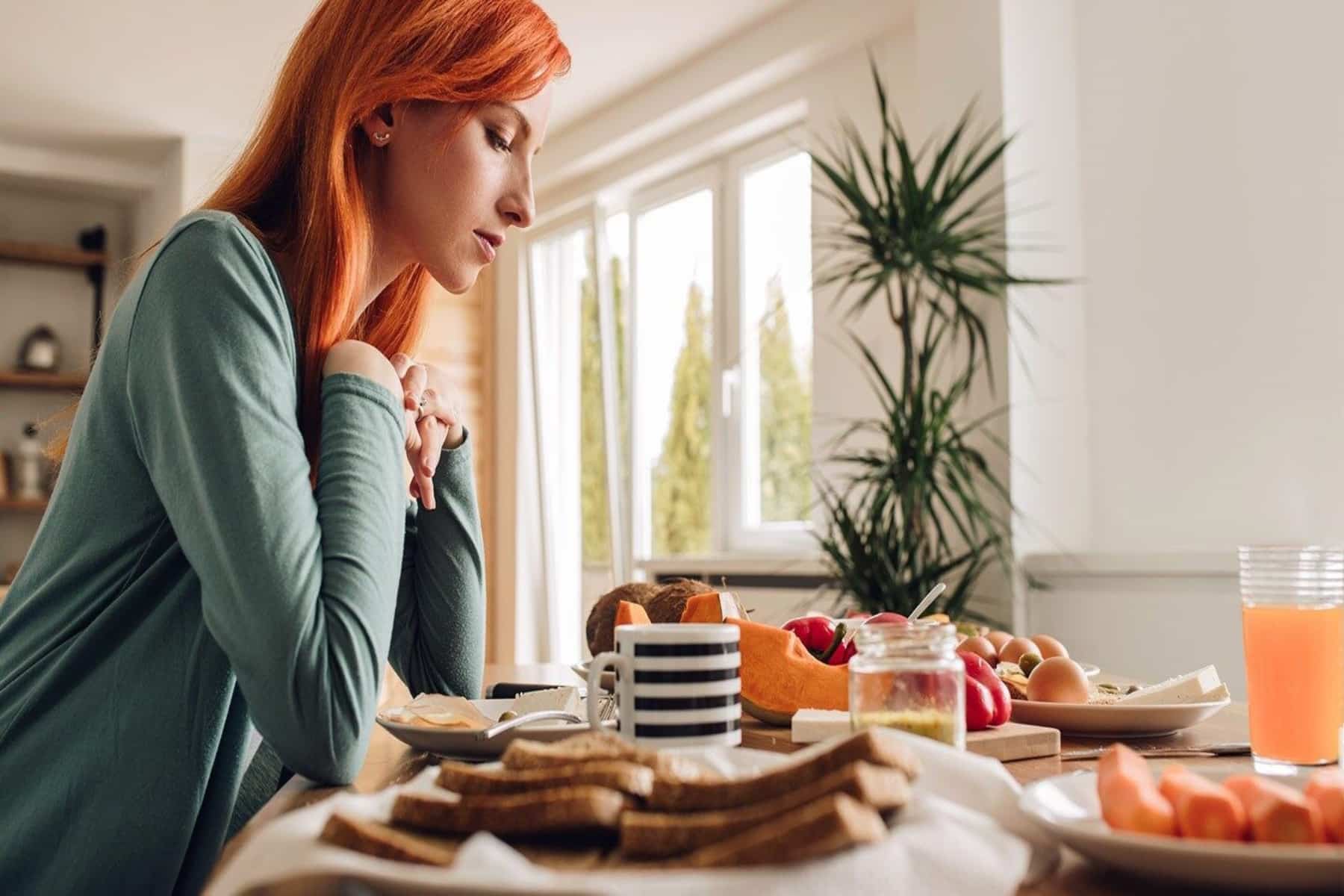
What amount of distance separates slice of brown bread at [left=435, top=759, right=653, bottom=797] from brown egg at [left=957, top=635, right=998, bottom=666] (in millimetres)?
716

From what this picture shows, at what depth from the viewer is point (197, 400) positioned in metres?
0.90

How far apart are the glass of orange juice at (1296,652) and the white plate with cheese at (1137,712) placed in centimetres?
14

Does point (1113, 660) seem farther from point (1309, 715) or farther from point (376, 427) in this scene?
point (376, 427)

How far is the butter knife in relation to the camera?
3.11 feet

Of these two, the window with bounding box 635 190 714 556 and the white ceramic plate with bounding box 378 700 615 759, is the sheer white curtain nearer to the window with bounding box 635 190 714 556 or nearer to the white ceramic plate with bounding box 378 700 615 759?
the window with bounding box 635 190 714 556

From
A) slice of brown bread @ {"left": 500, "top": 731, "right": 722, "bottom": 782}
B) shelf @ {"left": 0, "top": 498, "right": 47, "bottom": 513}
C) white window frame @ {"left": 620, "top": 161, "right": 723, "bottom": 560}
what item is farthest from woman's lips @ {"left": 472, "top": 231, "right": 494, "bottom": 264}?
shelf @ {"left": 0, "top": 498, "right": 47, "bottom": 513}

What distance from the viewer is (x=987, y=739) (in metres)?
0.88

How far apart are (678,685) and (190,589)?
0.42m

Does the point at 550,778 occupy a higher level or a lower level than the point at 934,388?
lower

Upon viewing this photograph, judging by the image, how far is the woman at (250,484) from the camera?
2.86 ft

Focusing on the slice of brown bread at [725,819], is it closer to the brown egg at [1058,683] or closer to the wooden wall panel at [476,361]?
the brown egg at [1058,683]

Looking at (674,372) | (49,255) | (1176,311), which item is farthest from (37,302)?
(1176,311)

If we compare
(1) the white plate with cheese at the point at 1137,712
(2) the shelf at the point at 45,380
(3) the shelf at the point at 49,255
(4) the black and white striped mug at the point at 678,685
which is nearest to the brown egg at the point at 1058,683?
(1) the white plate with cheese at the point at 1137,712

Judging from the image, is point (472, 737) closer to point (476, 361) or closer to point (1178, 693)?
point (1178, 693)
